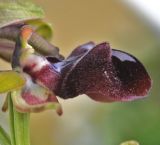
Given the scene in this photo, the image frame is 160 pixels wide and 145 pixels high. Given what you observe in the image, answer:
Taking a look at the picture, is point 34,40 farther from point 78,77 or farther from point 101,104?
point 101,104

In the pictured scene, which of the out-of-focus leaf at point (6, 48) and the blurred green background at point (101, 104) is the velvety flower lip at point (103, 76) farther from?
the blurred green background at point (101, 104)

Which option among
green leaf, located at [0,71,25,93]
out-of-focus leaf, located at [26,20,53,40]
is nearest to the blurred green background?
out-of-focus leaf, located at [26,20,53,40]

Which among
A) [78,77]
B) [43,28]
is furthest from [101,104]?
[78,77]

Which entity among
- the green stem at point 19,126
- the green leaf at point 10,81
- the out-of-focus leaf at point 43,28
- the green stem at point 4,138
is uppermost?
the out-of-focus leaf at point 43,28

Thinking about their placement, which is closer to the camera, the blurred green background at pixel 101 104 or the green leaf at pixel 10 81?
the green leaf at pixel 10 81

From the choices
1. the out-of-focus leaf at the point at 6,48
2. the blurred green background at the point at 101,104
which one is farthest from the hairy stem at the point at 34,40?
the blurred green background at the point at 101,104

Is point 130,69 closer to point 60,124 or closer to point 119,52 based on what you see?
point 119,52
